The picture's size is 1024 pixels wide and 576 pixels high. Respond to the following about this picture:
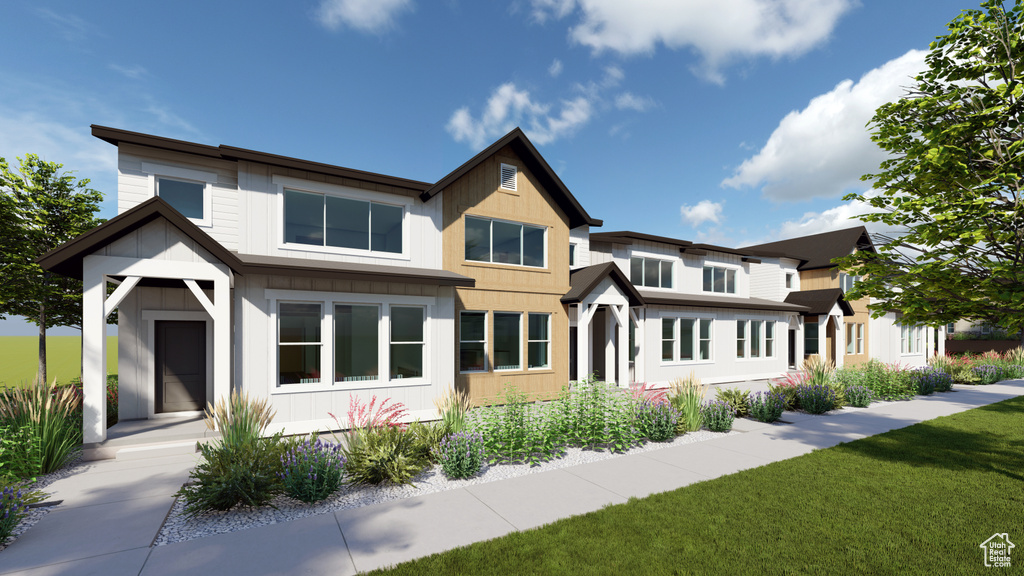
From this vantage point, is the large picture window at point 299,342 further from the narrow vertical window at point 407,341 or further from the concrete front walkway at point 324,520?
the concrete front walkway at point 324,520

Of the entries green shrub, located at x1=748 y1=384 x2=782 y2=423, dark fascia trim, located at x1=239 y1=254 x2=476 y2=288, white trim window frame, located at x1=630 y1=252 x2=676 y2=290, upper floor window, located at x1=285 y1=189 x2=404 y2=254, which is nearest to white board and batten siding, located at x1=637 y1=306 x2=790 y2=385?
white trim window frame, located at x1=630 y1=252 x2=676 y2=290

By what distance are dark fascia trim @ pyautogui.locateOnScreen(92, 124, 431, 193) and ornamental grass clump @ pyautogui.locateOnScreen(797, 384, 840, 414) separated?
1464 centimetres

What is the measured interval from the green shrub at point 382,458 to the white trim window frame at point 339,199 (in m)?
5.82

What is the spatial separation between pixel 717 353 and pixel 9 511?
22.0 metres

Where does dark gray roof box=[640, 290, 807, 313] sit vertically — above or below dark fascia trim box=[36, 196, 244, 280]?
below

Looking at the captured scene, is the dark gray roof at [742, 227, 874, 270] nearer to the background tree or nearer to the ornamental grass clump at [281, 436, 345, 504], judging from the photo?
the background tree

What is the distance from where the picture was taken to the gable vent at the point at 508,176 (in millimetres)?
14484

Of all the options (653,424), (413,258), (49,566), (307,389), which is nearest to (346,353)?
(307,389)

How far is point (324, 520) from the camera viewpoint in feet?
19.1

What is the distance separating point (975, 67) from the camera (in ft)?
21.0

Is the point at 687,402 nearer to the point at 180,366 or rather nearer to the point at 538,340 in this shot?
the point at 538,340

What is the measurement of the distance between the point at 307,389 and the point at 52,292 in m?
14.1

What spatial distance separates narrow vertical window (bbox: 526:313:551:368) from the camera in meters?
14.6

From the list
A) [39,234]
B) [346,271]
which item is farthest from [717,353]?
[39,234]
